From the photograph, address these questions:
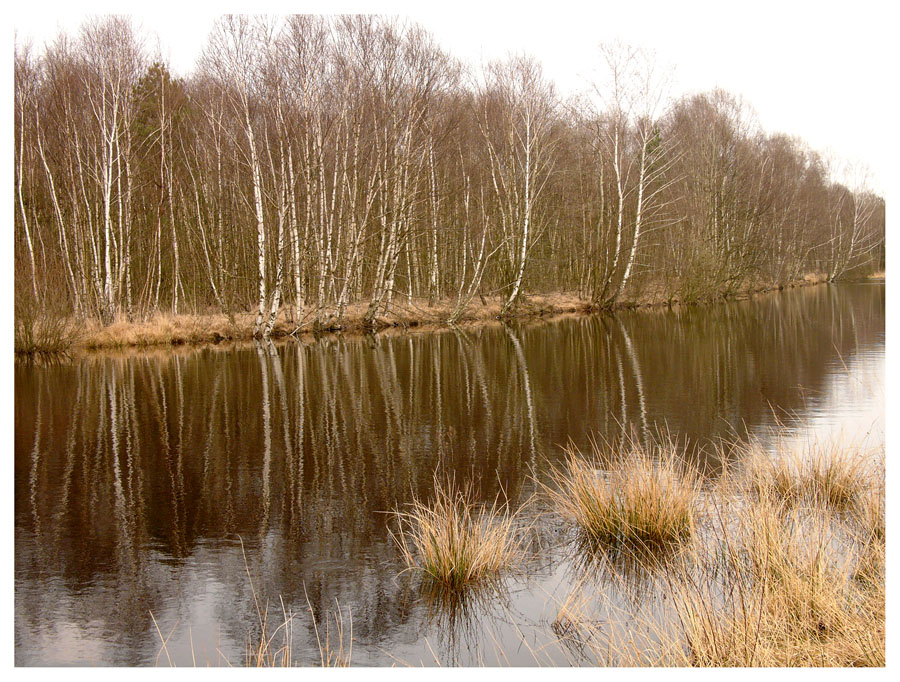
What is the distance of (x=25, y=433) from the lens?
11281mm

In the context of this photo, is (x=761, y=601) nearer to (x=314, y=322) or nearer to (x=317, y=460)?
(x=317, y=460)

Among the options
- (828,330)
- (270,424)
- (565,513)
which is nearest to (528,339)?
(828,330)

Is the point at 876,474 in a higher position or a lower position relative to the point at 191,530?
higher

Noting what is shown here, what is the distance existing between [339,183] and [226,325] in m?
6.92

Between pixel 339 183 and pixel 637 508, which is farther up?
pixel 339 183

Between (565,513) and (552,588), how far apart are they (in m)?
1.47

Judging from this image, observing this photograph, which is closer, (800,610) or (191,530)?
(800,610)

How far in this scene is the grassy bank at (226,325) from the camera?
66.5 ft

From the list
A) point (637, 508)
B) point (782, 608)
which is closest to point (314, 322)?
point (637, 508)

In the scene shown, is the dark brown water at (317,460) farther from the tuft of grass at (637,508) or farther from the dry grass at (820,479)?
the dry grass at (820,479)

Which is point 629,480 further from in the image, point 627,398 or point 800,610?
point 627,398

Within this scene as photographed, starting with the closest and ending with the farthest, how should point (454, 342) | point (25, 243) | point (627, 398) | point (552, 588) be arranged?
point (552, 588) < point (627, 398) < point (454, 342) < point (25, 243)

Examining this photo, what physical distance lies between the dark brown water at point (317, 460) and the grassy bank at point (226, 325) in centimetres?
214

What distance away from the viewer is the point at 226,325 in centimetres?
2452
